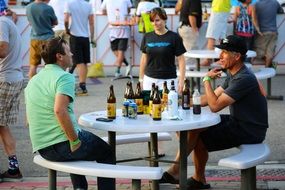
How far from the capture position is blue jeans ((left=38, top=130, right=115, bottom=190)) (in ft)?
21.2

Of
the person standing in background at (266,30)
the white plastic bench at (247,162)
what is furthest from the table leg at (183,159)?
the person standing in background at (266,30)

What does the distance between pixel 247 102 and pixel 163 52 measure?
2048 mm

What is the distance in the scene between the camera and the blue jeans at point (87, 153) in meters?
6.47

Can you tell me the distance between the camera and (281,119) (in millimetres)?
11414

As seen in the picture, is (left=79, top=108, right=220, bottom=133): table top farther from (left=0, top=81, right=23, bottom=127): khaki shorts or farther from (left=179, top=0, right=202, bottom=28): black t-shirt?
(left=179, top=0, right=202, bottom=28): black t-shirt

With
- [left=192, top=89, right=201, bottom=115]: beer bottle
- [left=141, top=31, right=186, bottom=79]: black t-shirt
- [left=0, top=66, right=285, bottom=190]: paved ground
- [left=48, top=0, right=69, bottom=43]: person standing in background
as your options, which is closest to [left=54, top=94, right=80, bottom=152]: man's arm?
[left=192, top=89, right=201, bottom=115]: beer bottle

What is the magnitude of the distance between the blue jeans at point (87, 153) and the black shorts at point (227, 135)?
3.91 ft

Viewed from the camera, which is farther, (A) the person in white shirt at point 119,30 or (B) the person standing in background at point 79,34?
(A) the person in white shirt at point 119,30

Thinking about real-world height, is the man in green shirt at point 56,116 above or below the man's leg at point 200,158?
above

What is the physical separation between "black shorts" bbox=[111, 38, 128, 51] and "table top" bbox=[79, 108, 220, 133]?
8839mm

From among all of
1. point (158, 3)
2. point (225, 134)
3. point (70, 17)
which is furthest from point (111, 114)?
point (158, 3)

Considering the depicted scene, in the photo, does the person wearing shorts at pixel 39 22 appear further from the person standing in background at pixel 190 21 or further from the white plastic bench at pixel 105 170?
the white plastic bench at pixel 105 170

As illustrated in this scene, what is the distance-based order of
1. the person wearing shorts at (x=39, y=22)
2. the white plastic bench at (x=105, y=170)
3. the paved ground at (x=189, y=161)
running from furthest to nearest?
the person wearing shorts at (x=39, y=22) → the paved ground at (x=189, y=161) → the white plastic bench at (x=105, y=170)

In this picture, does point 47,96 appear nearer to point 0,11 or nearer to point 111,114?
point 111,114
